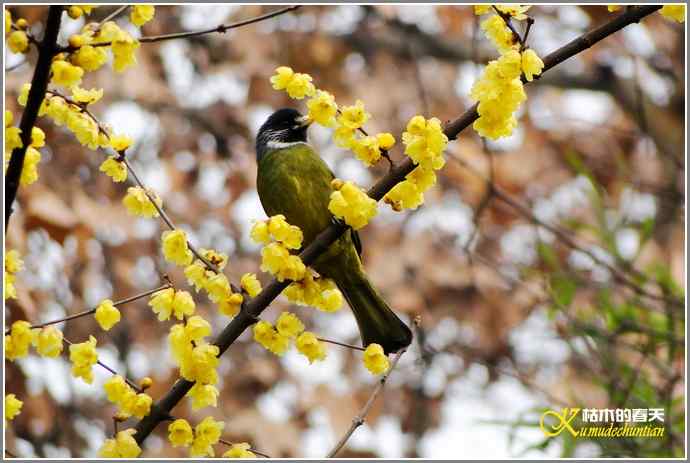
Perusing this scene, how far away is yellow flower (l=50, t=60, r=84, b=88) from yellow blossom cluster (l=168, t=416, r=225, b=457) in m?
0.74

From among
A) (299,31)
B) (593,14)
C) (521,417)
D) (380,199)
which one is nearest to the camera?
(380,199)

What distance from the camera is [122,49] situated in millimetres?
1908

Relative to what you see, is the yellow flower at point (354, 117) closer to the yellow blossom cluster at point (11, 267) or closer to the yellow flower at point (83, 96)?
the yellow flower at point (83, 96)

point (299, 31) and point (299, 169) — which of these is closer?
point (299, 169)

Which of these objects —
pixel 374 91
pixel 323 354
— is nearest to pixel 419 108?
pixel 374 91

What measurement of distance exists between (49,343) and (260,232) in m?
0.50

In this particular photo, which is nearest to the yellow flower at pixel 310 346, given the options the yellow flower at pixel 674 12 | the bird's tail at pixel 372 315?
the bird's tail at pixel 372 315

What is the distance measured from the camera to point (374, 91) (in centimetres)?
641

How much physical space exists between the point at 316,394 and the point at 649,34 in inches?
134

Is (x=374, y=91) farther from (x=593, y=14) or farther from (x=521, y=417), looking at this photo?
(x=521, y=417)

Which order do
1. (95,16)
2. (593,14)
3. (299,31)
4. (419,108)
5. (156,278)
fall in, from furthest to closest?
(419,108)
(299,31)
(156,278)
(593,14)
(95,16)

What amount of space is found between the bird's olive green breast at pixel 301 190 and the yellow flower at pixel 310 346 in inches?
42.0

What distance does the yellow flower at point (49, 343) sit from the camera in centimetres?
194

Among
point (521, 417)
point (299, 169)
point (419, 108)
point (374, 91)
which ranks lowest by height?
point (521, 417)
